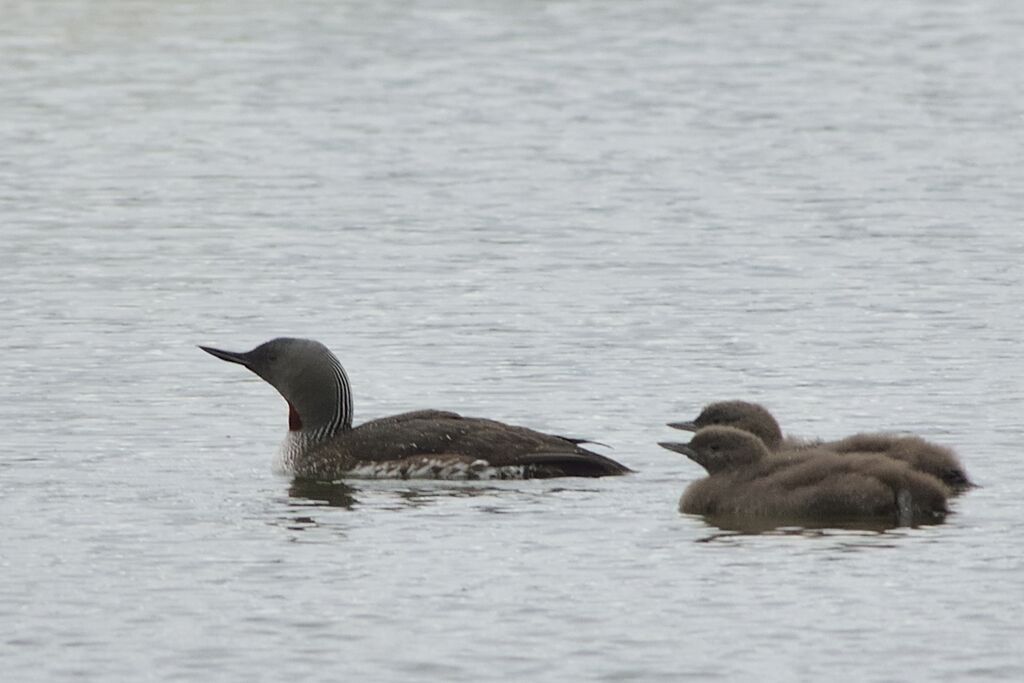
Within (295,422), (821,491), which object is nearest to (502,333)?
(295,422)

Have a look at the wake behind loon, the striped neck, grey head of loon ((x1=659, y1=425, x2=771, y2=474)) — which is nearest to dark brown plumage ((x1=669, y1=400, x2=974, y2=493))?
grey head of loon ((x1=659, y1=425, x2=771, y2=474))

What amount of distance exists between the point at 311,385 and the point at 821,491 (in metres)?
3.07

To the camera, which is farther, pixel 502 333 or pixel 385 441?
pixel 502 333

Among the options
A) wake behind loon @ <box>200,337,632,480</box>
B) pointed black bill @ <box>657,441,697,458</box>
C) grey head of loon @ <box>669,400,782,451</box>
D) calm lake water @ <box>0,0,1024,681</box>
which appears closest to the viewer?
calm lake water @ <box>0,0,1024,681</box>

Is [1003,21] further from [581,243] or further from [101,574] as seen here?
[101,574]

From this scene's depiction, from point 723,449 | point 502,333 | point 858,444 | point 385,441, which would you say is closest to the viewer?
point 723,449

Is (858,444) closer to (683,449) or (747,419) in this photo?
(747,419)

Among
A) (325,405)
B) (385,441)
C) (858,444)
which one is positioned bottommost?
(385,441)

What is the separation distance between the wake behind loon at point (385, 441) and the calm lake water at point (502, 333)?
15 centimetres

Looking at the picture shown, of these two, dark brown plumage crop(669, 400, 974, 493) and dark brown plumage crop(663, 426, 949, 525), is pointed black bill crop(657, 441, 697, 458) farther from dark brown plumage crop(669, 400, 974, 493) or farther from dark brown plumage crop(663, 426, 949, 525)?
dark brown plumage crop(669, 400, 974, 493)

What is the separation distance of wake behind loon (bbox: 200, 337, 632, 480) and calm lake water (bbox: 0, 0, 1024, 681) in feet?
0.51

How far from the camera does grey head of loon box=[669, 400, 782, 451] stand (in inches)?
468

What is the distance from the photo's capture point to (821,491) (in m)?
10.9

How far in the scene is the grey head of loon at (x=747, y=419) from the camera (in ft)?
39.0
